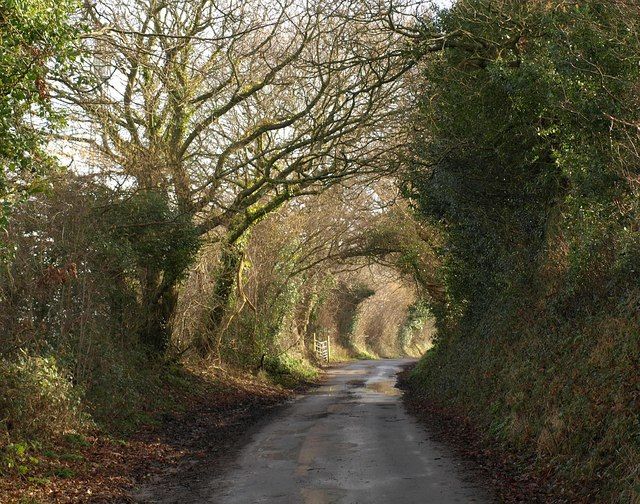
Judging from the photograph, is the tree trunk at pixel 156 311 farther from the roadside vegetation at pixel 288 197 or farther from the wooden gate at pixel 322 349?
the wooden gate at pixel 322 349

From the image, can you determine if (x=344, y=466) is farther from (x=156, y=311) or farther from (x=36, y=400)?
(x=156, y=311)

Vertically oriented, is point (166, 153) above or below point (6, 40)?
above

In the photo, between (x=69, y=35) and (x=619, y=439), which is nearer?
(x=619, y=439)

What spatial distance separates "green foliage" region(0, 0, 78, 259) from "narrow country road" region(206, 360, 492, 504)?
4.64 metres

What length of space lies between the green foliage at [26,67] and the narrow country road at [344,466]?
15.2ft

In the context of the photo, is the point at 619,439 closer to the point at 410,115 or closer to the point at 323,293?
the point at 410,115

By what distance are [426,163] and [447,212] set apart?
1724 mm

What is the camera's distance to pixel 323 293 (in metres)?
41.4

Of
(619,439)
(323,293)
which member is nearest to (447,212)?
(619,439)

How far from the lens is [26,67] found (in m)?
8.16

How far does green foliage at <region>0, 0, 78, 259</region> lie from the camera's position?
7.95 meters

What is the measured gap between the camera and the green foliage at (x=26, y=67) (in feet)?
26.1

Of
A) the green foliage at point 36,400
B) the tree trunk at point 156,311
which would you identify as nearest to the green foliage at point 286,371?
the tree trunk at point 156,311

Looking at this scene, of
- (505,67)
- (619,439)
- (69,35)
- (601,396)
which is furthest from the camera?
(505,67)
